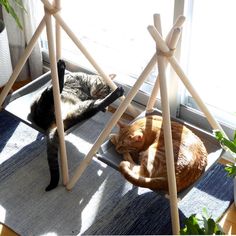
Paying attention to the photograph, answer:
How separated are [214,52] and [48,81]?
0.87 meters

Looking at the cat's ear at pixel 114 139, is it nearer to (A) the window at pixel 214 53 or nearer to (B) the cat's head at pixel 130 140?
(B) the cat's head at pixel 130 140

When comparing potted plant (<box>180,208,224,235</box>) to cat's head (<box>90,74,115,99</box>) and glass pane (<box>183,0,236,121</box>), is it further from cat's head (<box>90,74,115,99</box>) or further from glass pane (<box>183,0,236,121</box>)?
cat's head (<box>90,74,115,99</box>)

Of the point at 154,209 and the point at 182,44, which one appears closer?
the point at 154,209

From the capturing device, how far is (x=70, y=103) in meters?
2.17

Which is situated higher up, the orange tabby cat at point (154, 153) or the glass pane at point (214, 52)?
the glass pane at point (214, 52)

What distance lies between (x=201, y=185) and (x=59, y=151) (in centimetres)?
67

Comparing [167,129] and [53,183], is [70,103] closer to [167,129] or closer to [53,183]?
[53,183]

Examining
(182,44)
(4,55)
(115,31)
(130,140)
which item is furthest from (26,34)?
(130,140)

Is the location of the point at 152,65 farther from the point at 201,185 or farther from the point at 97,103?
the point at 201,185

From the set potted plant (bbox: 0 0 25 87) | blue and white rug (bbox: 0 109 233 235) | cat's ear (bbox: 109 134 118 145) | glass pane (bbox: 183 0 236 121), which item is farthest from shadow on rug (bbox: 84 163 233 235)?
potted plant (bbox: 0 0 25 87)

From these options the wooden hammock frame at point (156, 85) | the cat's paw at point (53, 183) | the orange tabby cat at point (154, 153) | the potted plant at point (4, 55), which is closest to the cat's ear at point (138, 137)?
the orange tabby cat at point (154, 153)

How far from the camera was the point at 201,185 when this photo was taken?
81.0 inches

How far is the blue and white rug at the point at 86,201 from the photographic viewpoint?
1.88m

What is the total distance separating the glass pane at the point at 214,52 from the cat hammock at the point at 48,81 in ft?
1.29
